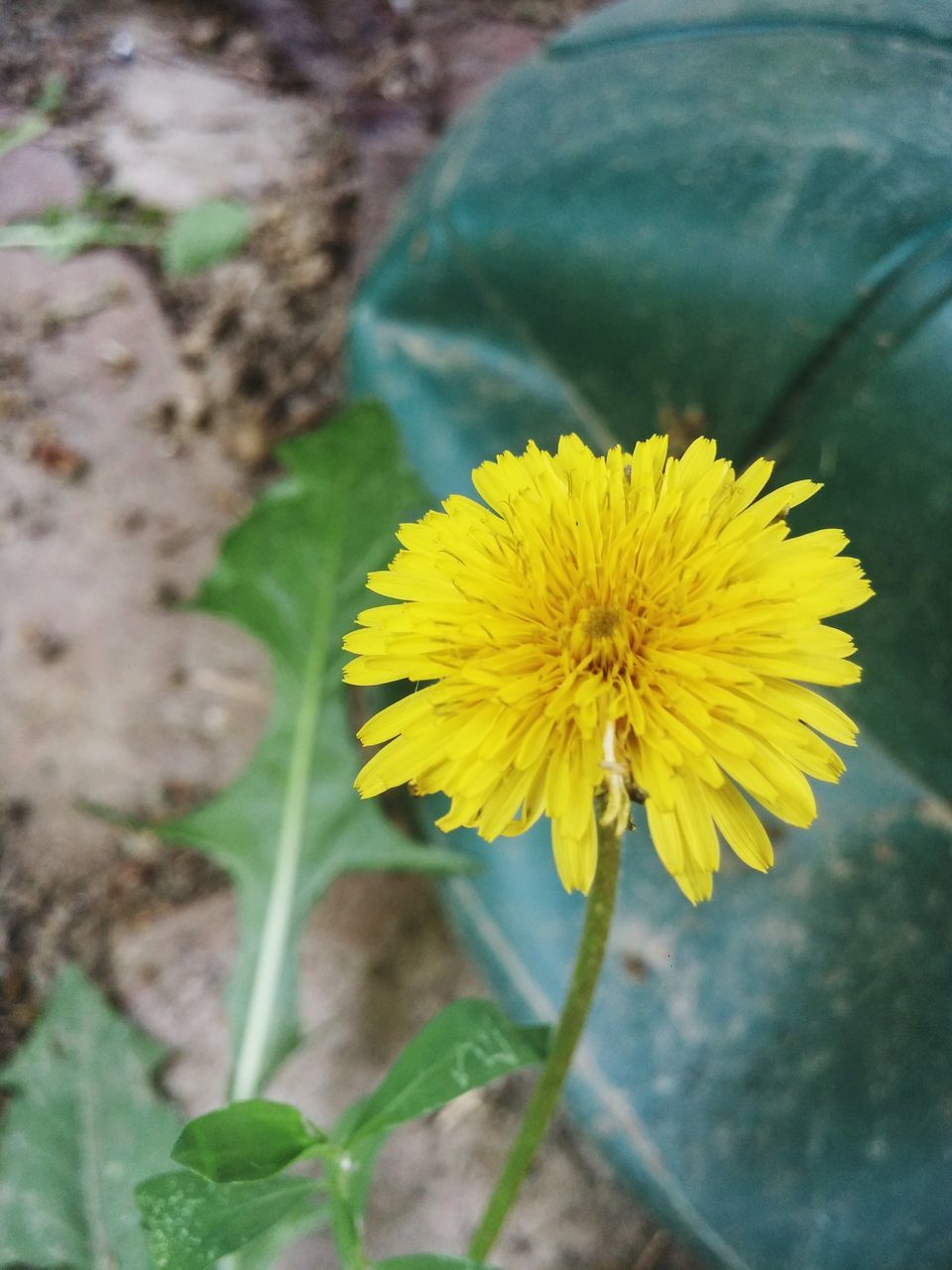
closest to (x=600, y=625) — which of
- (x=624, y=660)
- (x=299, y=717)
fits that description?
(x=624, y=660)

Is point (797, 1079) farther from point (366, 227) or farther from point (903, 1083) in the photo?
point (366, 227)

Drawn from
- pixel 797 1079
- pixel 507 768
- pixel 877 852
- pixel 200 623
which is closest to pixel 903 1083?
pixel 797 1079

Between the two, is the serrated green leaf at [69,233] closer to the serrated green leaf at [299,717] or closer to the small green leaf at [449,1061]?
the serrated green leaf at [299,717]

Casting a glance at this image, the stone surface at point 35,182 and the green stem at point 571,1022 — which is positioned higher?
the stone surface at point 35,182

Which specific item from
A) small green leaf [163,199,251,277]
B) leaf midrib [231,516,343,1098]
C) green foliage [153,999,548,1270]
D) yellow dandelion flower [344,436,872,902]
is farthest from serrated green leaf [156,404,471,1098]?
small green leaf [163,199,251,277]

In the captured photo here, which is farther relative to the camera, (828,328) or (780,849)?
(780,849)

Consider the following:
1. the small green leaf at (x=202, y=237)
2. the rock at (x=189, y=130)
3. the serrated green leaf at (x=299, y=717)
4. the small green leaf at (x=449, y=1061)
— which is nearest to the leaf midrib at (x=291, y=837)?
the serrated green leaf at (x=299, y=717)

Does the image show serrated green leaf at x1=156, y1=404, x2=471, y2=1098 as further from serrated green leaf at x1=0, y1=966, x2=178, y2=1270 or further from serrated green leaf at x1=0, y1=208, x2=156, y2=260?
serrated green leaf at x1=0, y1=208, x2=156, y2=260
